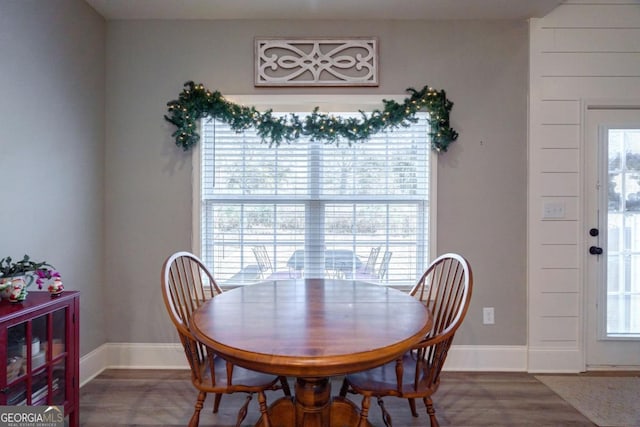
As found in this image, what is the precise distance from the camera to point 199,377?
1469 millimetres

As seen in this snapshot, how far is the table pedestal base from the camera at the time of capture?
1.33 metres

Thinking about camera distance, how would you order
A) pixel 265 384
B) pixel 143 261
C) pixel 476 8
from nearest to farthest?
pixel 265 384 → pixel 476 8 → pixel 143 261

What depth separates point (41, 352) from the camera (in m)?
1.51

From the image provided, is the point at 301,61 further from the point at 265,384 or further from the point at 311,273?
the point at 265,384

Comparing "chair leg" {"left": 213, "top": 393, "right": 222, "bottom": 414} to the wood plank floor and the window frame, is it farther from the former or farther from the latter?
the window frame

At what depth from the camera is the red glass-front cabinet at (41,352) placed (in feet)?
4.51

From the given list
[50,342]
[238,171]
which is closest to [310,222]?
[238,171]

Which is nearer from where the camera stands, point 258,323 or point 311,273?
point 258,323

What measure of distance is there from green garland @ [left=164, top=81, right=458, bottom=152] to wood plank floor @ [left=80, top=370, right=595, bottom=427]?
1.69 m

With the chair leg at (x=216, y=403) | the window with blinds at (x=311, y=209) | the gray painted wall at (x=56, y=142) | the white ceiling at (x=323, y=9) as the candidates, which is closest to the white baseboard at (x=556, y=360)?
the window with blinds at (x=311, y=209)

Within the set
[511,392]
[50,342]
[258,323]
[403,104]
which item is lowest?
[511,392]

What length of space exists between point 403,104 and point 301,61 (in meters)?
0.84

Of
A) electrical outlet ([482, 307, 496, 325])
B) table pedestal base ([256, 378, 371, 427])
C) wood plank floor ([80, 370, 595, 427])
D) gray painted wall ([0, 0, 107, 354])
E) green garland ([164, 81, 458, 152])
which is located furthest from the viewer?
electrical outlet ([482, 307, 496, 325])

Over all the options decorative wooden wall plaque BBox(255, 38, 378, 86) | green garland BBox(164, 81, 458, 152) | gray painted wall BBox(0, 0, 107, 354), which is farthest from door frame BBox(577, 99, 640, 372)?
gray painted wall BBox(0, 0, 107, 354)
